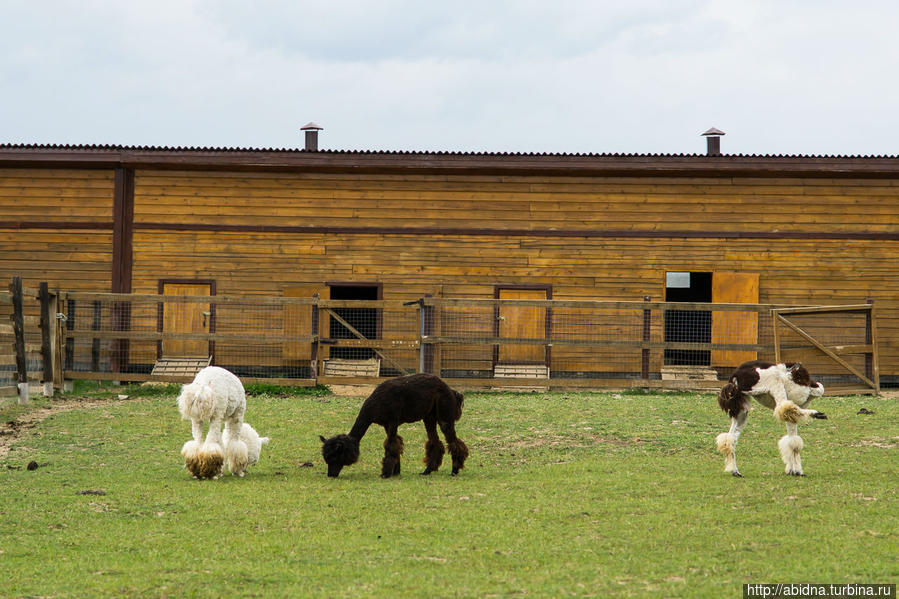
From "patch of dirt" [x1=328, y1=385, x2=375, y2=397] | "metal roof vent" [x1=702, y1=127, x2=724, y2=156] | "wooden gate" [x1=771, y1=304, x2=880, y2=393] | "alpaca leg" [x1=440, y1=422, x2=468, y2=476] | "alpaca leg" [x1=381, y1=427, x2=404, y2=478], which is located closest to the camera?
"alpaca leg" [x1=381, y1=427, x2=404, y2=478]

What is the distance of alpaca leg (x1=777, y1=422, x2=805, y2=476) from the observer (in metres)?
9.16

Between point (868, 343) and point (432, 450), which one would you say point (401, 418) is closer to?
point (432, 450)

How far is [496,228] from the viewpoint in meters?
21.2

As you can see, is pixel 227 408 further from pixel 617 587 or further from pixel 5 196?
pixel 5 196

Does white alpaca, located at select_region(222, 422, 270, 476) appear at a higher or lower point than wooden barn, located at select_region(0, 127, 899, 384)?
lower

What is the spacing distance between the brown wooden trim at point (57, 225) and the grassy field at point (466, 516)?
9201 mm

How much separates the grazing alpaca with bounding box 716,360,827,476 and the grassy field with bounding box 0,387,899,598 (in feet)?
0.83

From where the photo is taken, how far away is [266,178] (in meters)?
21.4

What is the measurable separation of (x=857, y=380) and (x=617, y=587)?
14967 millimetres

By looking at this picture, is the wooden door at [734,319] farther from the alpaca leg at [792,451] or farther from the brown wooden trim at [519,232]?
the alpaca leg at [792,451]

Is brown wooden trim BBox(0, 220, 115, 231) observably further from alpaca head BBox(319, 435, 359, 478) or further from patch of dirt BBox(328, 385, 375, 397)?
alpaca head BBox(319, 435, 359, 478)

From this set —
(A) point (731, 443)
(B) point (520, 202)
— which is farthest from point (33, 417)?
(B) point (520, 202)

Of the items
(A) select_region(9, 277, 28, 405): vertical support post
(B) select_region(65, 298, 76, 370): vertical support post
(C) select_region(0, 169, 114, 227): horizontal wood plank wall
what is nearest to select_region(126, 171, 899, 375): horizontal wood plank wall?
(C) select_region(0, 169, 114, 227): horizontal wood plank wall

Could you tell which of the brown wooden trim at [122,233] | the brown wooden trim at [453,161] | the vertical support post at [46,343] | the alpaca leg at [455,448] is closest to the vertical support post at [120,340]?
the brown wooden trim at [122,233]
